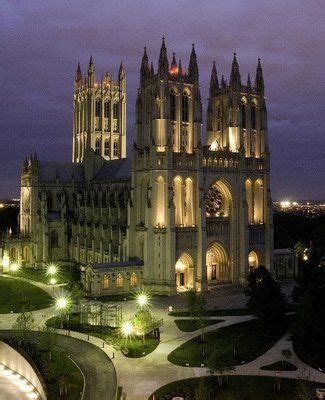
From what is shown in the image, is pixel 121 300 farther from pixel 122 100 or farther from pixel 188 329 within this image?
pixel 122 100

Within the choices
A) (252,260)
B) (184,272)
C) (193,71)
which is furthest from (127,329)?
(193,71)

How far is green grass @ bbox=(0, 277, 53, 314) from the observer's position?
168ft

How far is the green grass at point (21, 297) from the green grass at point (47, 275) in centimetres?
322

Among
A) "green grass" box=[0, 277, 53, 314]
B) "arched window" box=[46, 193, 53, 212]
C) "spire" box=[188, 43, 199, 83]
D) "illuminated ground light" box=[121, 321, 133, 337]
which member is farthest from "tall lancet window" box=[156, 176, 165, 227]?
"arched window" box=[46, 193, 53, 212]

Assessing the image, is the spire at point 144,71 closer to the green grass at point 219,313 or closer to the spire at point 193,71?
the spire at point 193,71

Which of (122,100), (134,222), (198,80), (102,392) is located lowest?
(102,392)

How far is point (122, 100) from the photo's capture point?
103 meters

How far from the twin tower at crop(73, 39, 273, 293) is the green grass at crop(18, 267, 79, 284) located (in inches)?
403

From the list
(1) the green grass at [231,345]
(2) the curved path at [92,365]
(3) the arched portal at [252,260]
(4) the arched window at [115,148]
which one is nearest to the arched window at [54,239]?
(4) the arched window at [115,148]

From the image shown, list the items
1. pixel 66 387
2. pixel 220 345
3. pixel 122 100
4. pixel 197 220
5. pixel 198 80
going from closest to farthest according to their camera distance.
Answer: pixel 66 387, pixel 220 345, pixel 197 220, pixel 198 80, pixel 122 100

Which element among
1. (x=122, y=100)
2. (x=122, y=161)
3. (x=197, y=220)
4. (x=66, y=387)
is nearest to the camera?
(x=66, y=387)

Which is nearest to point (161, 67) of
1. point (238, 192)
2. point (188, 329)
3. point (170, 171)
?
point (170, 171)

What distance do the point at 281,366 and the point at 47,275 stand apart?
42814 mm

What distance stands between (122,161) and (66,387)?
2257 inches
